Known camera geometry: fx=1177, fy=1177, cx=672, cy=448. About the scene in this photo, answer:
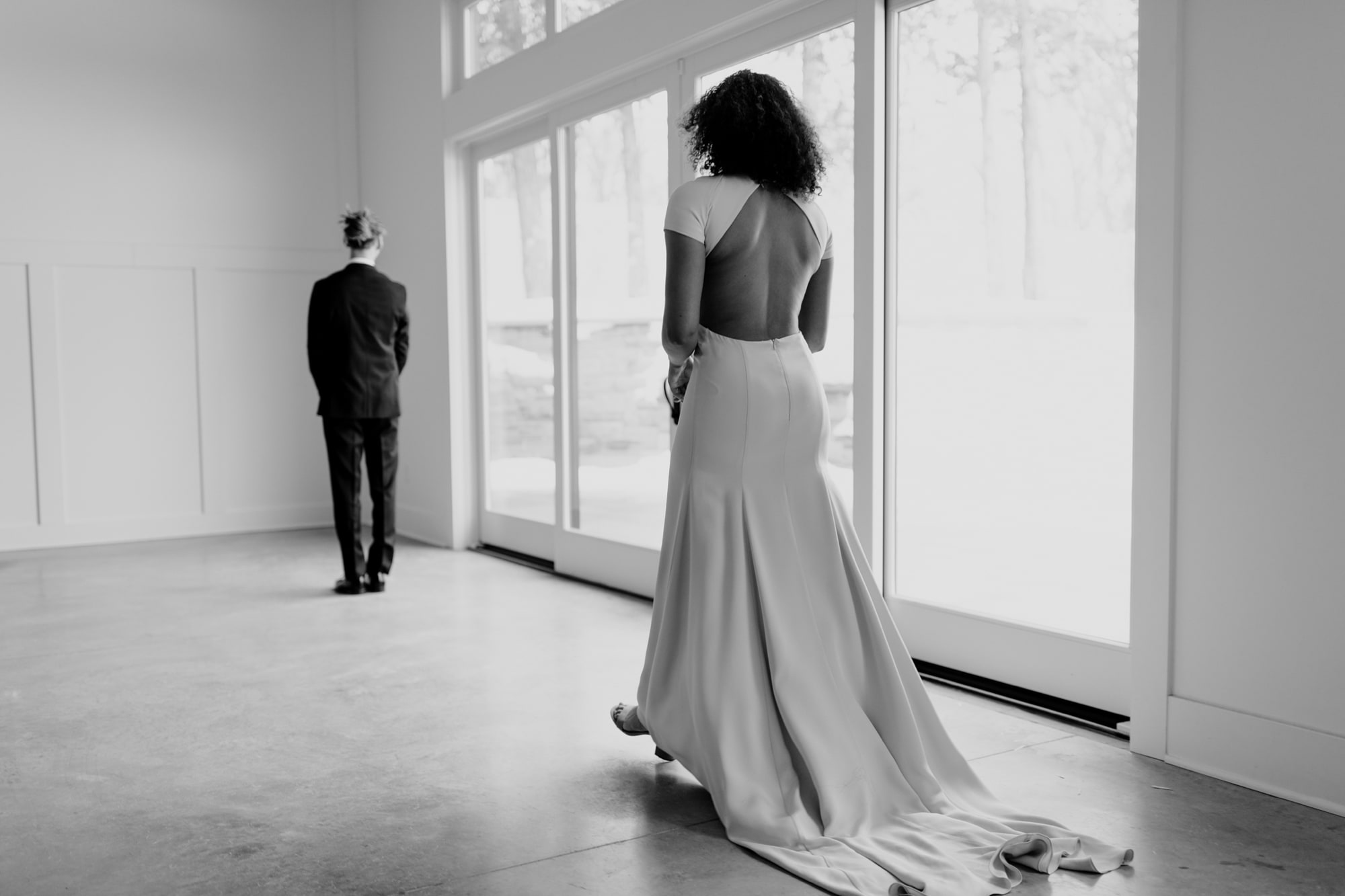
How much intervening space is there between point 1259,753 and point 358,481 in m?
3.96

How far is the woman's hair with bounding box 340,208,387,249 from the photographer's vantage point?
5289mm

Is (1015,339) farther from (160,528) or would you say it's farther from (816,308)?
(160,528)

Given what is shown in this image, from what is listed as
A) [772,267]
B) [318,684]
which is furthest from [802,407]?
[318,684]

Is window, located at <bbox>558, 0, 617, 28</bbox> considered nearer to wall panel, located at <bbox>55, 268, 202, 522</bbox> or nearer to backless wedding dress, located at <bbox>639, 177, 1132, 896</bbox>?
backless wedding dress, located at <bbox>639, 177, 1132, 896</bbox>

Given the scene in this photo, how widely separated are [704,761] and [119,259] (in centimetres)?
590

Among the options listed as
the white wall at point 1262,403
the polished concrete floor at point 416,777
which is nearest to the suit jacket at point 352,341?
the polished concrete floor at point 416,777

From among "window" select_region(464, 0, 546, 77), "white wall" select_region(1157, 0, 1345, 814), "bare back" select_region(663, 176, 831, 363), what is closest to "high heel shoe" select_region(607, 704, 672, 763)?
"bare back" select_region(663, 176, 831, 363)

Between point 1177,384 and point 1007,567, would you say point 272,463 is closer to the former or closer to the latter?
point 1007,567

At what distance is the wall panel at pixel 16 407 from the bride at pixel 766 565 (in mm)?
5551

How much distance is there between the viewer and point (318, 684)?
3.86 metres

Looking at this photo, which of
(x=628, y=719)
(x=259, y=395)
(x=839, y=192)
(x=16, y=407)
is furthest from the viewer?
(x=259, y=395)

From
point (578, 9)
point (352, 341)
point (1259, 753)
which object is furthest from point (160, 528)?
point (1259, 753)

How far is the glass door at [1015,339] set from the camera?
3266 millimetres

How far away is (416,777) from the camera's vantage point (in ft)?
9.64
